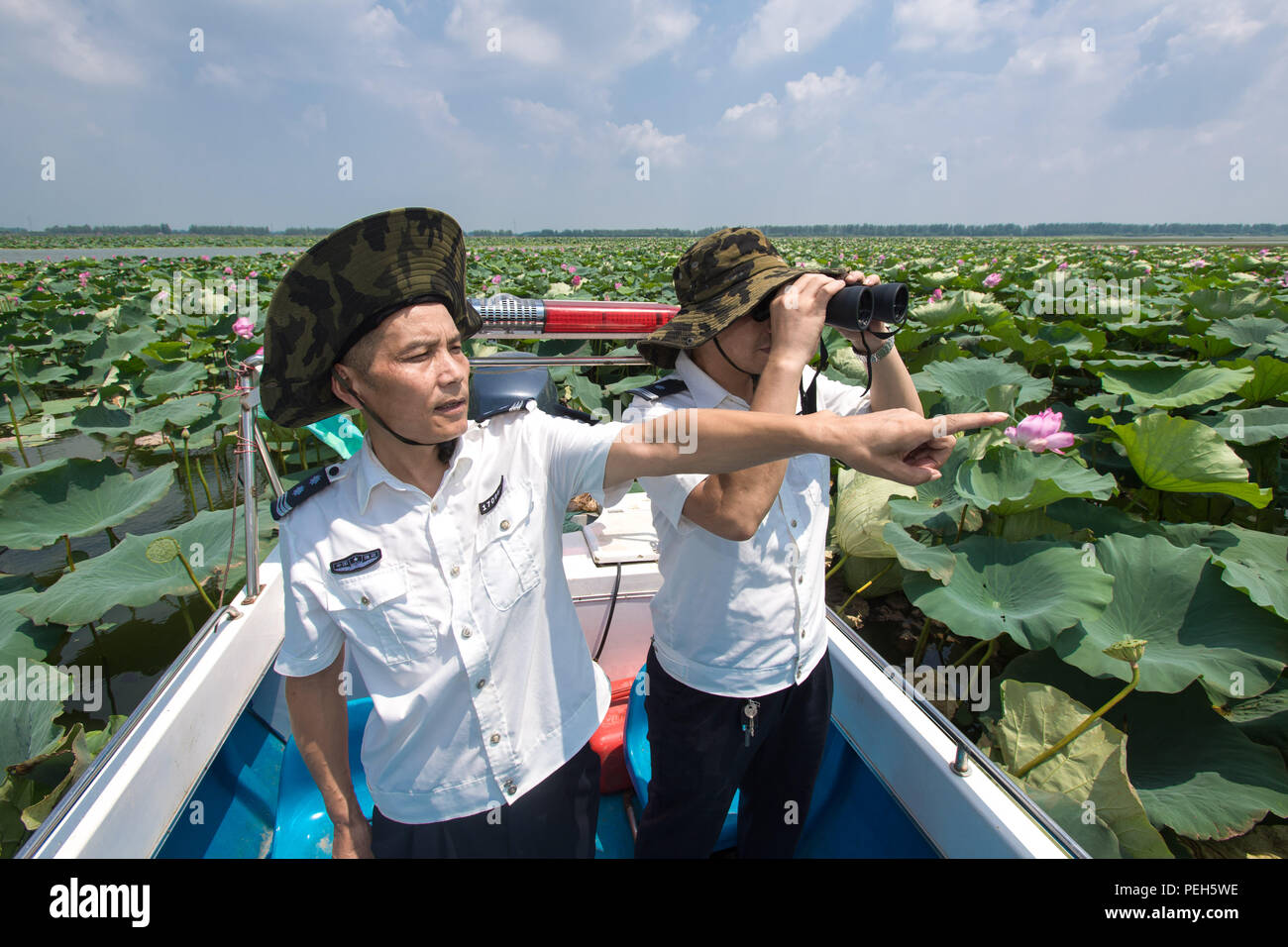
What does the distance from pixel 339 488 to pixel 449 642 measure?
1.01ft

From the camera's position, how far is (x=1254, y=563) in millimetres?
2244

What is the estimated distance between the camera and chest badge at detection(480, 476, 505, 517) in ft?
3.43

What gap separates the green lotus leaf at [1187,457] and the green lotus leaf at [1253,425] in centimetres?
55

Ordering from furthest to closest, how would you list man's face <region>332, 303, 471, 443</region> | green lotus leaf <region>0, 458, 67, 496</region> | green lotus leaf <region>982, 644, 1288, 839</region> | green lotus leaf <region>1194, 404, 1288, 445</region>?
green lotus leaf <region>1194, 404, 1288, 445</region> < green lotus leaf <region>0, 458, 67, 496</region> < green lotus leaf <region>982, 644, 1288, 839</region> < man's face <region>332, 303, 471, 443</region>

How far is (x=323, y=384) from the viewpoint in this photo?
0.99m

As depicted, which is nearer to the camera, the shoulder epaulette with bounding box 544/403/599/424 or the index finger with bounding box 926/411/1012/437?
the index finger with bounding box 926/411/1012/437

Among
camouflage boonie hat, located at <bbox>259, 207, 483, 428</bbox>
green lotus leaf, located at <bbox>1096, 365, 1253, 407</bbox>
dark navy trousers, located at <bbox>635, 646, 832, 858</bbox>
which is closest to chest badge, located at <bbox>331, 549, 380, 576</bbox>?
camouflage boonie hat, located at <bbox>259, 207, 483, 428</bbox>

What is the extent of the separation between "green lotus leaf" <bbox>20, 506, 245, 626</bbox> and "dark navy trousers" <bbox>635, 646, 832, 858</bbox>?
2027mm

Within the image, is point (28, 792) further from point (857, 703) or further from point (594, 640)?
point (857, 703)

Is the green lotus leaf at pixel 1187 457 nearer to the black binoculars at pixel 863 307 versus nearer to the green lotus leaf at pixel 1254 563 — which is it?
the green lotus leaf at pixel 1254 563

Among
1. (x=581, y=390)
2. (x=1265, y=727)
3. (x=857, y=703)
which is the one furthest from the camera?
(x=581, y=390)

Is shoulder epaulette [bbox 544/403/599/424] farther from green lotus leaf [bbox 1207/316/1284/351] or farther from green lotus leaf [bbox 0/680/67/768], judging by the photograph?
green lotus leaf [bbox 1207/316/1284/351]
